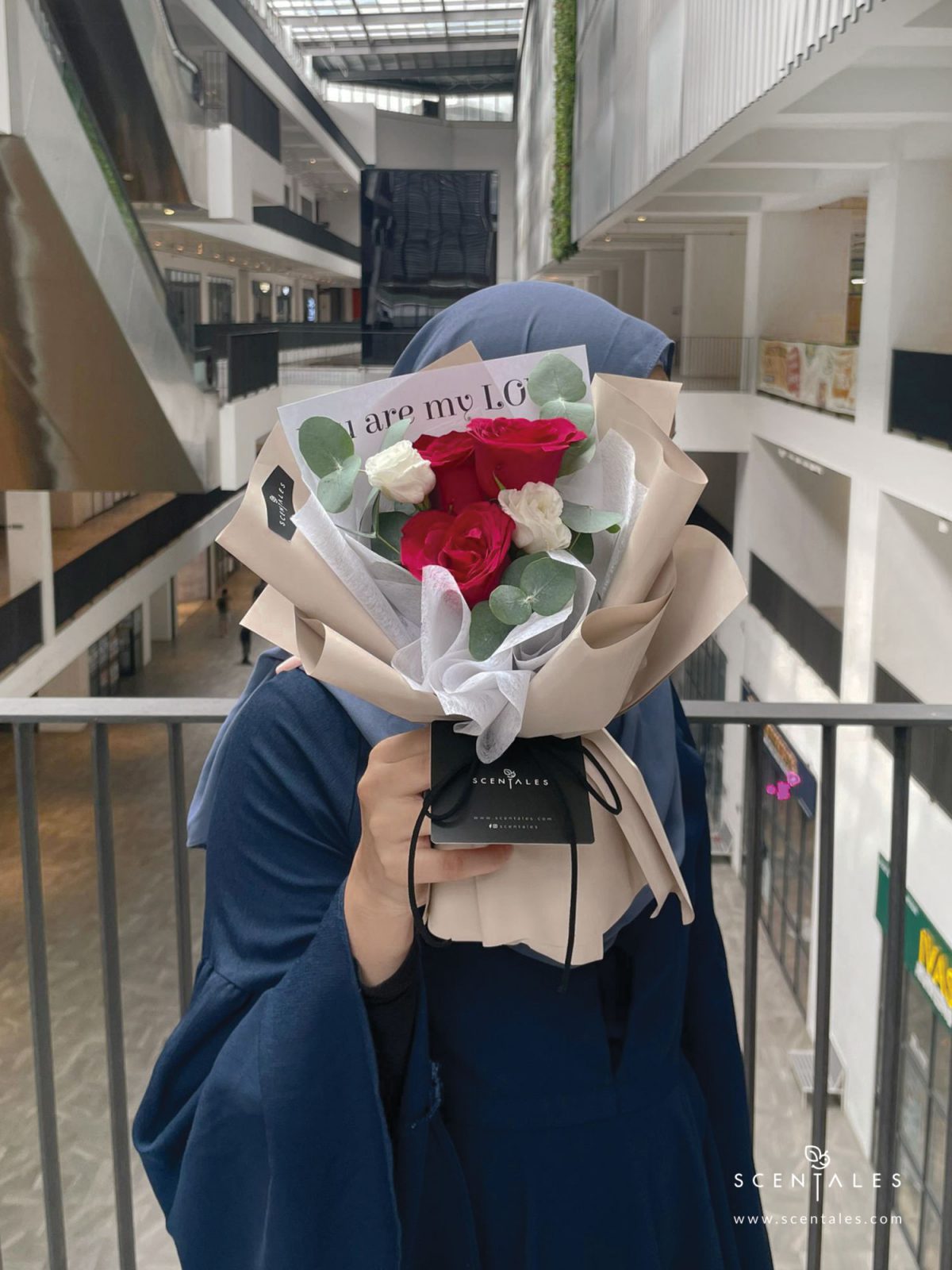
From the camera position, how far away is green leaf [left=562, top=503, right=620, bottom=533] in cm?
107

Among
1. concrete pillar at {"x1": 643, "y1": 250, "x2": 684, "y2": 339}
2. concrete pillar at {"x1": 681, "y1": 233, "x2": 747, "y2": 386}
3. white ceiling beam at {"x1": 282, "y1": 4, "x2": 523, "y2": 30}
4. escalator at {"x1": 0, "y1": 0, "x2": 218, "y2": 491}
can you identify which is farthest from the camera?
white ceiling beam at {"x1": 282, "y1": 4, "x2": 523, "y2": 30}

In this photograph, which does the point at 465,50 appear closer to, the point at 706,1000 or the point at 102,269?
the point at 102,269

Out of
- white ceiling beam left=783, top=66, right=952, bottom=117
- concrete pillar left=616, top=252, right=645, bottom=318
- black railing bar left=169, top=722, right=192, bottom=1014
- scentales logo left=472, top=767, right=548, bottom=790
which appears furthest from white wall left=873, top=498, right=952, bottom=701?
concrete pillar left=616, top=252, right=645, bottom=318

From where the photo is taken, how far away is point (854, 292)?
21.9m

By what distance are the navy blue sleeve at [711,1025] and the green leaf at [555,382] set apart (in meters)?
0.46

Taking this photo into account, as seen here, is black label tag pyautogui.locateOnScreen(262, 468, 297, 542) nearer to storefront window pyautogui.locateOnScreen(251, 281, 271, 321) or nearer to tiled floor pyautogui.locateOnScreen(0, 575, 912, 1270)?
tiled floor pyautogui.locateOnScreen(0, 575, 912, 1270)

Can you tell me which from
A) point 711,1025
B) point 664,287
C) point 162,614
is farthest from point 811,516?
point 711,1025

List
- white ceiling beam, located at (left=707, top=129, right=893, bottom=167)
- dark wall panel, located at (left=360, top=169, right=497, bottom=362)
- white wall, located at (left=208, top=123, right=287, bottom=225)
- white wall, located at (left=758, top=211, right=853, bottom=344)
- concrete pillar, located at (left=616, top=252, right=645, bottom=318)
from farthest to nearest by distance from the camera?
concrete pillar, located at (left=616, top=252, right=645, bottom=318)
white wall, located at (left=208, top=123, right=287, bottom=225)
white wall, located at (left=758, top=211, right=853, bottom=344)
dark wall panel, located at (left=360, top=169, right=497, bottom=362)
white ceiling beam, located at (left=707, top=129, right=893, bottom=167)

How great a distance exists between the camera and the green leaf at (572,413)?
1121 millimetres

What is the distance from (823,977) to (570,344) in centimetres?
138

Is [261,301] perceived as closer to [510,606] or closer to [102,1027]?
[102,1027]

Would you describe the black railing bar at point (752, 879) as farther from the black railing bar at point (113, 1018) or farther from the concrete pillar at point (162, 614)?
the concrete pillar at point (162, 614)

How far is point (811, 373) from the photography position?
12.9 m

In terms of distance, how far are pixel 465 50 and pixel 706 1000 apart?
2038 inches
